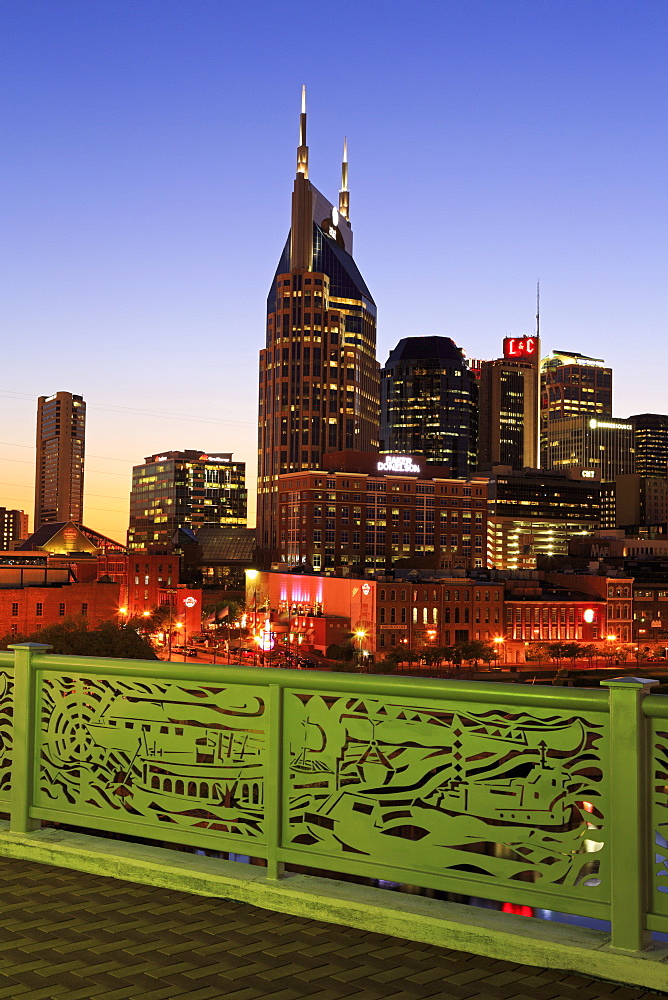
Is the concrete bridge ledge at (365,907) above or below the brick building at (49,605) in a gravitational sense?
above

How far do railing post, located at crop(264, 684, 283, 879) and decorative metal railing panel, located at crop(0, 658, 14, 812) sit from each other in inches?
110

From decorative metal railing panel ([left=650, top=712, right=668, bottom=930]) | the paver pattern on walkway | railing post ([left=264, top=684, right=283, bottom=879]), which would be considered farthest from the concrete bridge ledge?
decorative metal railing panel ([left=650, top=712, right=668, bottom=930])

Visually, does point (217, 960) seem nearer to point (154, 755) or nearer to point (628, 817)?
point (154, 755)

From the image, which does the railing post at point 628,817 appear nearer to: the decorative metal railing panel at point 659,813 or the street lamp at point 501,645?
the decorative metal railing panel at point 659,813

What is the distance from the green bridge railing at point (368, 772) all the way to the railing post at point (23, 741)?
2cm

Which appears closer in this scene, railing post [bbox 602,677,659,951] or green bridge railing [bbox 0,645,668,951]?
railing post [bbox 602,677,659,951]

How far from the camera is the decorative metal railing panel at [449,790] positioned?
6.04 meters

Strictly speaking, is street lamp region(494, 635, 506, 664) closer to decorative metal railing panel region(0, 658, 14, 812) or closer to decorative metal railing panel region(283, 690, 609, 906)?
decorative metal railing panel region(0, 658, 14, 812)

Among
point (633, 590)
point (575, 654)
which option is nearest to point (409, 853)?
Answer: point (575, 654)

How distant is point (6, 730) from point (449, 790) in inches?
170

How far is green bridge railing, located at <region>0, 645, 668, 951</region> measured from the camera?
5891 millimetres

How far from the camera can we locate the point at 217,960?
592cm

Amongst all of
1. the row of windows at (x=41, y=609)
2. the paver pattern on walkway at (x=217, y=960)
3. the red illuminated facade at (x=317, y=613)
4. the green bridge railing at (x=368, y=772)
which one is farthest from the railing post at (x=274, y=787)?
the red illuminated facade at (x=317, y=613)

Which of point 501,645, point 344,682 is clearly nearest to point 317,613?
point 501,645
